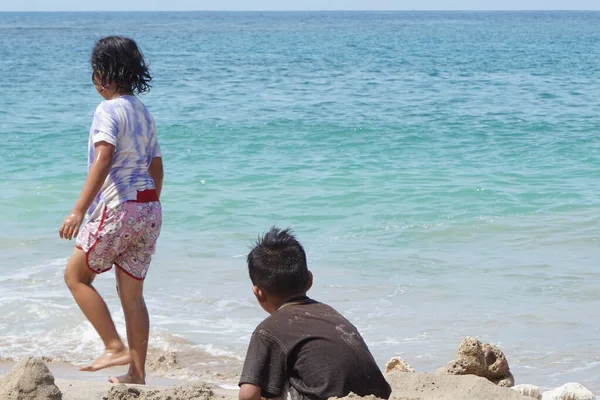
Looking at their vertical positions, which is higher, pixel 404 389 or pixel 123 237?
pixel 123 237

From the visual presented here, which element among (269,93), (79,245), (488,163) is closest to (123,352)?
(79,245)

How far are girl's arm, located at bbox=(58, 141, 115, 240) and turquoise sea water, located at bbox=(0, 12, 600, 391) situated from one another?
1.61 meters

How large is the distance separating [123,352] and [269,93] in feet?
55.1

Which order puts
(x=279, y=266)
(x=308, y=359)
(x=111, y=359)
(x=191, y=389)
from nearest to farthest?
(x=308, y=359) < (x=279, y=266) < (x=191, y=389) < (x=111, y=359)

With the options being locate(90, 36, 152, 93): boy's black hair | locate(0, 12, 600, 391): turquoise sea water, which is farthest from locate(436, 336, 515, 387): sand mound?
locate(90, 36, 152, 93): boy's black hair

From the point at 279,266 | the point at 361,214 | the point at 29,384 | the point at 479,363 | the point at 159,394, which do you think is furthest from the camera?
the point at 361,214

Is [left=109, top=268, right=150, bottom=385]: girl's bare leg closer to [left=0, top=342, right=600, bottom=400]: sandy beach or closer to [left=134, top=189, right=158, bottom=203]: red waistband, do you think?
[left=0, top=342, right=600, bottom=400]: sandy beach

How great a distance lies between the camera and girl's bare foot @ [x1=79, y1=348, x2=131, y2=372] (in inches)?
140

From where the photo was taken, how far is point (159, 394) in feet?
10.4

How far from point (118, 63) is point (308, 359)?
159cm

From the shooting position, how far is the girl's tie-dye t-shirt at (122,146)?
3451 millimetres

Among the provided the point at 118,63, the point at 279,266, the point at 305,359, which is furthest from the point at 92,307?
the point at 305,359

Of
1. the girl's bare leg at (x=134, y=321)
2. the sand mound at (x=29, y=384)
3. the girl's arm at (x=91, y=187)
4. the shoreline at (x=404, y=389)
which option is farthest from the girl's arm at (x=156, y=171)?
the sand mound at (x=29, y=384)

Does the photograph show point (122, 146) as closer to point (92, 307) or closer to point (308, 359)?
point (92, 307)
